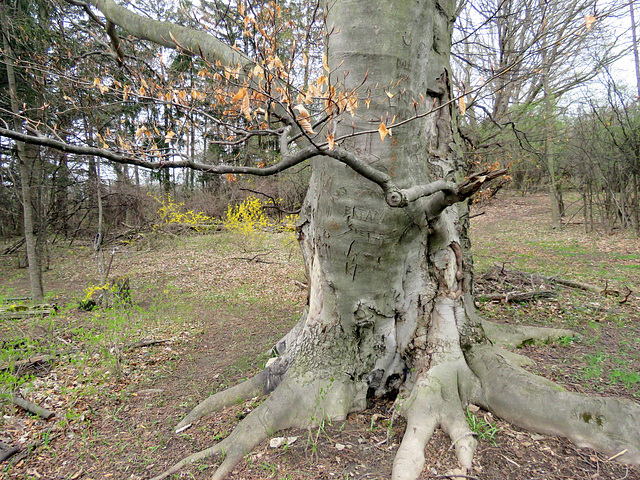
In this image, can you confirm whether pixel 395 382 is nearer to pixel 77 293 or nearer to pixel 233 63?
pixel 233 63

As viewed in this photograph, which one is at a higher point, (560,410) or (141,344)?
(560,410)

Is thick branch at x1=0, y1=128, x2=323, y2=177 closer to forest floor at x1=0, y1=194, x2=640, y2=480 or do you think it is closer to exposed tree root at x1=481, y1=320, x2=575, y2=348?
forest floor at x1=0, y1=194, x2=640, y2=480

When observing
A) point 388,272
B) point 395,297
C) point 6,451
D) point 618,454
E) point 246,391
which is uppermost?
point 388,272

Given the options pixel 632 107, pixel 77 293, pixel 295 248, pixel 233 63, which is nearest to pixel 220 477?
pixel 233 63

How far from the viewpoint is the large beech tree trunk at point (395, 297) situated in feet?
6.64

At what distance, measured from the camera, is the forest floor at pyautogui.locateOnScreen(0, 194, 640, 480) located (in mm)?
1916

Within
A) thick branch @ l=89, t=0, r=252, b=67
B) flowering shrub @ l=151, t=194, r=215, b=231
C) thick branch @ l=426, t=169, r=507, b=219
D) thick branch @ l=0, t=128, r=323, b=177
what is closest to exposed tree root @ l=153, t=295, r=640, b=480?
thick branch @ l=426, t=169, r=507, b=219

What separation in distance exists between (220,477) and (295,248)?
8.38 metres

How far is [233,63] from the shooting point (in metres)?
2.55

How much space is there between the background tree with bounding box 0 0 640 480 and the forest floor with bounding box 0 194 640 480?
119 millimetres

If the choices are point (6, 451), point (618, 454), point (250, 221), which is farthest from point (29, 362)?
point (250, 221)

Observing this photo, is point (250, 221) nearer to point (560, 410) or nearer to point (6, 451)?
point (6, 451)

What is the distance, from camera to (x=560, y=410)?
6.36 feet

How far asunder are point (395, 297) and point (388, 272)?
0.26 meters
